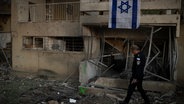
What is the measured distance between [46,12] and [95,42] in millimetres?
5415

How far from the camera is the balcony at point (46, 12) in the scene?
555 inches

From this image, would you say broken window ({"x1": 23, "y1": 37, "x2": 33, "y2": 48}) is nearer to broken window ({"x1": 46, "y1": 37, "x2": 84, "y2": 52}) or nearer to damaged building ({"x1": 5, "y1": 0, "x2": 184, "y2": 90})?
damaged building ({"x1": 5, "y1": 0, "x2": 184, "y2": 90})

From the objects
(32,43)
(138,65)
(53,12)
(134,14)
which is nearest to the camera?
(138,65)

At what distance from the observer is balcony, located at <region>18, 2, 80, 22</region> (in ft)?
46.2

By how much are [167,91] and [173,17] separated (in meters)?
2.84

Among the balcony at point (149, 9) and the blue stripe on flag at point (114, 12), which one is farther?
the blue stripe on flag at point (114, 12)

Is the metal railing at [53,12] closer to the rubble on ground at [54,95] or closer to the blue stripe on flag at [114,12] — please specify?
the rubble on ground at [54,95]

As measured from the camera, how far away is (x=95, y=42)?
464 inches

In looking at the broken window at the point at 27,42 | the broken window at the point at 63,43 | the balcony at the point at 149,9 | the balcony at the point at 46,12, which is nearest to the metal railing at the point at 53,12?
the balcony at the point at 46,12

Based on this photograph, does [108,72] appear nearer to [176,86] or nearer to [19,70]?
[176,86]

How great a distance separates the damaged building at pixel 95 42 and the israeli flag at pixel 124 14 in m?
0.27

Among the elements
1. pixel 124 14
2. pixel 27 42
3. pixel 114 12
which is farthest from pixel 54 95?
pixel 27 42

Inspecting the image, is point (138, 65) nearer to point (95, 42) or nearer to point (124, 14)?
point (124, 14)

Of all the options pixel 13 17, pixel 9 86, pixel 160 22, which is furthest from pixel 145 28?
pixel 13 17
